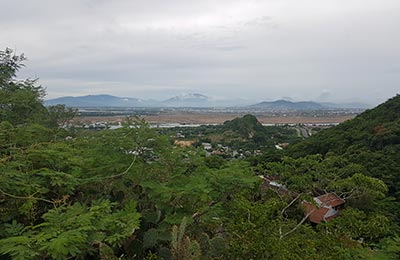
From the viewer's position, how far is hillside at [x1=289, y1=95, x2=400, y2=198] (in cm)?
1644

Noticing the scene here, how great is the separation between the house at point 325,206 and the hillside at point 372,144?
515 centimetres

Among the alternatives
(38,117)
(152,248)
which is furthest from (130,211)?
(38,117)

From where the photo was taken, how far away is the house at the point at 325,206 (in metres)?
9.45

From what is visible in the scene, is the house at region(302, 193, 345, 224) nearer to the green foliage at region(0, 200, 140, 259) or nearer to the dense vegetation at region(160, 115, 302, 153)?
the green foliage at region(0, 200, 140, 259)

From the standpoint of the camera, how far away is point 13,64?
1508cm

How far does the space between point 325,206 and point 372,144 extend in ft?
41.7

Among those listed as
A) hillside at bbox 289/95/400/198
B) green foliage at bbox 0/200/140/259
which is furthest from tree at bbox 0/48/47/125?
hillside at bbox 289/95/400/198

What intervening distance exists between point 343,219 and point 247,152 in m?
27.0

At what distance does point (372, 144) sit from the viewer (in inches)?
843

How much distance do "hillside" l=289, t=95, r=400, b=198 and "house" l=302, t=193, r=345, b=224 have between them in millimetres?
5146

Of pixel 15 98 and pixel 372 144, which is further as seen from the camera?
pixel 372 144

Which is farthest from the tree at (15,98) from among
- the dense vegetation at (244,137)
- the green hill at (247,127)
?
the green hill at (247,127)

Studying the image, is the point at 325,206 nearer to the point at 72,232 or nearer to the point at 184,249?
the point at 184,249

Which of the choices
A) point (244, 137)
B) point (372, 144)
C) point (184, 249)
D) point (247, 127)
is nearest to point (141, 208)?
point (184, 249)
